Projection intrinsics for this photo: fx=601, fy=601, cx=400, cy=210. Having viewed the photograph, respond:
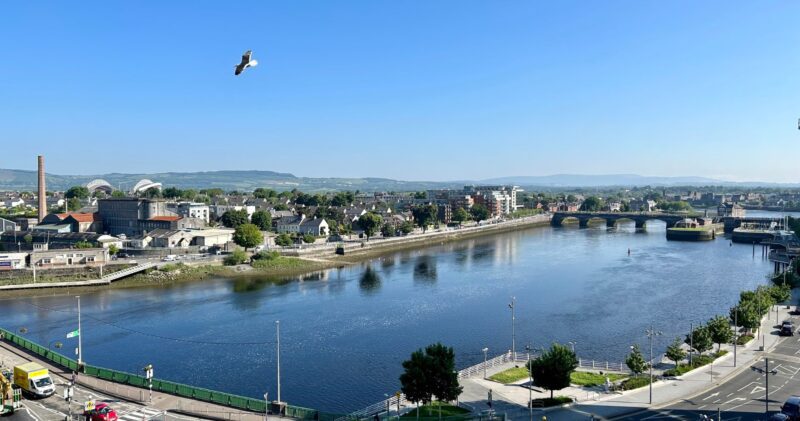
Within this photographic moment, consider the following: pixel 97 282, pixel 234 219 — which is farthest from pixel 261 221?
pixel 97 282

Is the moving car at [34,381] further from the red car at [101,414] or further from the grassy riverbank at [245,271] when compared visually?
the grassy riverbank at [245,271]

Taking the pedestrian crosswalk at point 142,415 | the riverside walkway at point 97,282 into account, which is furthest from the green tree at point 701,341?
the riverside walkway at point 97,282

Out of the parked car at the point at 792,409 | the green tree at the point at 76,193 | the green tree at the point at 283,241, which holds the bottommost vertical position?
the parked car at the point at 792,409

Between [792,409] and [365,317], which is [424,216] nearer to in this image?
[365,317]

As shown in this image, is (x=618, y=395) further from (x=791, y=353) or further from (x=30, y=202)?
(x=30, y=202)

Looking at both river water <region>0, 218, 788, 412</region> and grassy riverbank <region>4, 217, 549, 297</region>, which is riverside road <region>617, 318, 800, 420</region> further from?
grassy riverbank <region>4, 217, 549, 297</region>

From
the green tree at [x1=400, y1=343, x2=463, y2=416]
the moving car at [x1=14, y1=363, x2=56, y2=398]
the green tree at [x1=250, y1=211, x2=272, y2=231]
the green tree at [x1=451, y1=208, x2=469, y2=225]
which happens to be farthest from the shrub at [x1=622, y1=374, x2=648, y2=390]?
the green tree at [x1=451, y1=208, x2=469, y2=225]
